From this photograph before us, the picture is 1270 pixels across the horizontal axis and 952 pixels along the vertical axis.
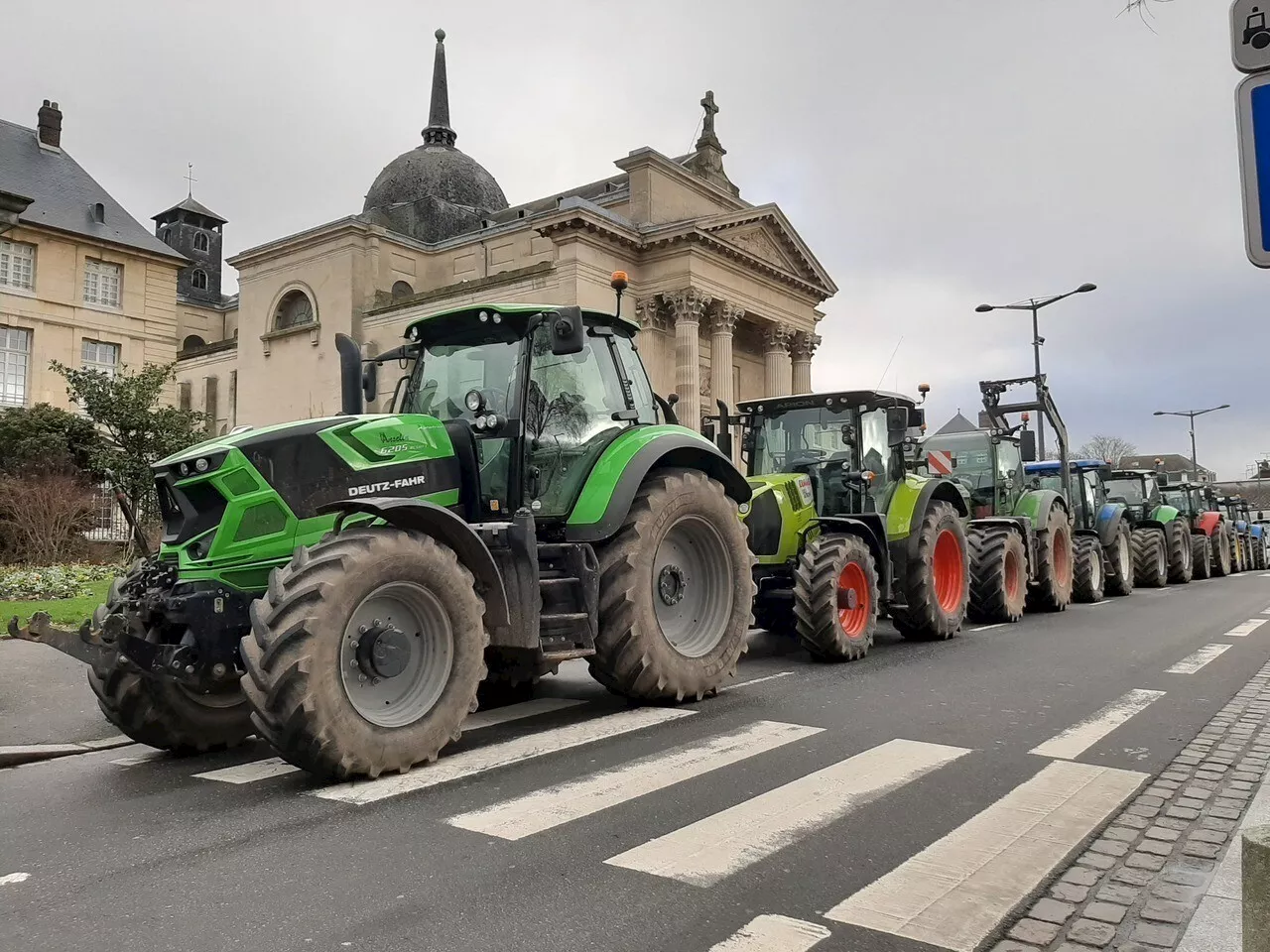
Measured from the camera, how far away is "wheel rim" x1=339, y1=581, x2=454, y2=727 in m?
4.83

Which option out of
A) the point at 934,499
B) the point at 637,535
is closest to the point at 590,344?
the point at 637,535

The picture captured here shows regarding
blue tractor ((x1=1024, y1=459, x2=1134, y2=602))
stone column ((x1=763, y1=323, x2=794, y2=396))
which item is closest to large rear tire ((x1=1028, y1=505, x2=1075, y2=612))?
blue tractor ((x1=1024, y1=459, x2=1134, y2=602))

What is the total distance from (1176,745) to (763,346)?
40378mm

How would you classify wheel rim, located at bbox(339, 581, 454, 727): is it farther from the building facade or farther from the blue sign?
the building facade

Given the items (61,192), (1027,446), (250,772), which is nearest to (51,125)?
(61,192)

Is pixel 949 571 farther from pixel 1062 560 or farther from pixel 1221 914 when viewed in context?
pixel 1221 914

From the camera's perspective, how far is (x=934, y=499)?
440 inches

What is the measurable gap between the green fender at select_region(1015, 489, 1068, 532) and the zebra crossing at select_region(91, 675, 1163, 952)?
332 inches

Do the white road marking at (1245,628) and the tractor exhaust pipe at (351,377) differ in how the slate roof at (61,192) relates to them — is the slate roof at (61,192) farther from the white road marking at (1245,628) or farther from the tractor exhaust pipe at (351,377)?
the white road marking at (1245,628)

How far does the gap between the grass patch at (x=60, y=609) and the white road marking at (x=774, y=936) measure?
28.7ft

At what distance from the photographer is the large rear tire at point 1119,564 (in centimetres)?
1834

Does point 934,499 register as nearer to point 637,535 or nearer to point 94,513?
point 637,535

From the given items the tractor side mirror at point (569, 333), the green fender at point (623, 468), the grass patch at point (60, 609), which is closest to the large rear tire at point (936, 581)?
the green fender at point (623, 468)

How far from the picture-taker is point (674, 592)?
7.07 metres
